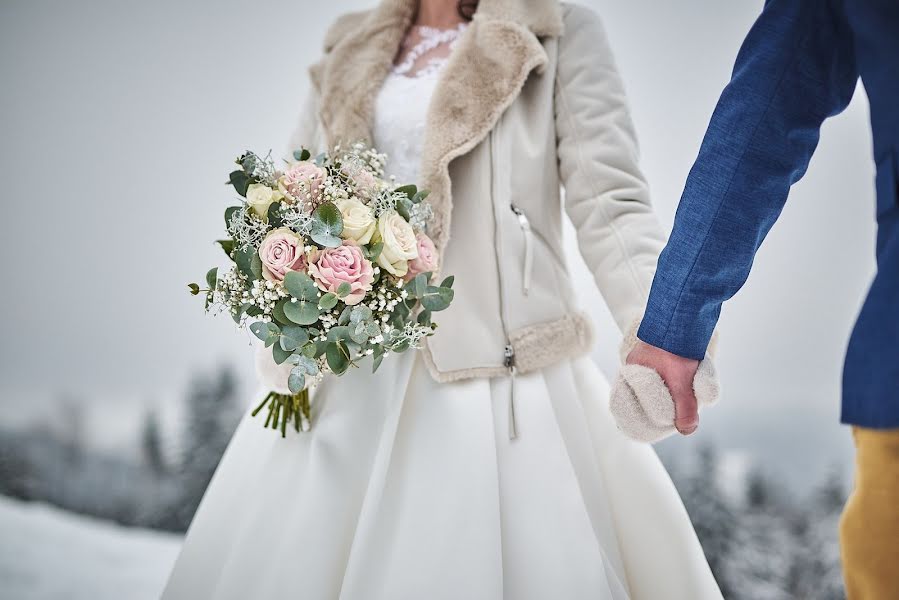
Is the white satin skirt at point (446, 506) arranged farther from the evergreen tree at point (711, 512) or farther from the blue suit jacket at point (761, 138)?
the evergreen tree at point (711, 512)

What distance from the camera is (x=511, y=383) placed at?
1.16m

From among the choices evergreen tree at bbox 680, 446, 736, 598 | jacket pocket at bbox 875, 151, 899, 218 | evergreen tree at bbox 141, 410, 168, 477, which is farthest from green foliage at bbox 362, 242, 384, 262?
evergreen tree at bbox 141, 410, 168, 477

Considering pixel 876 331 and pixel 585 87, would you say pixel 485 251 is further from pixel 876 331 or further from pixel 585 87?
pixel 876 331

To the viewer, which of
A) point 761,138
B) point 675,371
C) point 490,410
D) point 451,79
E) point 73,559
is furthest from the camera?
point 73,559

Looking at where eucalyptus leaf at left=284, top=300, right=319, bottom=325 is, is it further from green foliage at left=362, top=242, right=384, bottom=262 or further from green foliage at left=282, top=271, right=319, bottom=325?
green foliage at left=362, top=242, right=384, bottom=262

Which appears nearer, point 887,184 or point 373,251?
point 887,184

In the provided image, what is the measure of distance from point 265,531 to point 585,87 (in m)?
0.96

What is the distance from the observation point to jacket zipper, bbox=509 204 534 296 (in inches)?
A: 47.0

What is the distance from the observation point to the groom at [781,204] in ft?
1.79

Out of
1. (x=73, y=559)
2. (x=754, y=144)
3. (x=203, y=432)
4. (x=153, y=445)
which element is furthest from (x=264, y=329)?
(x=153, y=445)

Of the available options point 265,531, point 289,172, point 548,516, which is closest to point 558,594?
point 548,516

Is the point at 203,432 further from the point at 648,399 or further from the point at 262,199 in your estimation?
the point at 648,399

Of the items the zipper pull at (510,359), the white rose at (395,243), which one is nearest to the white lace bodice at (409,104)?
the white rose at (395,243)

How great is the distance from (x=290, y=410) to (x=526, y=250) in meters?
0.51
